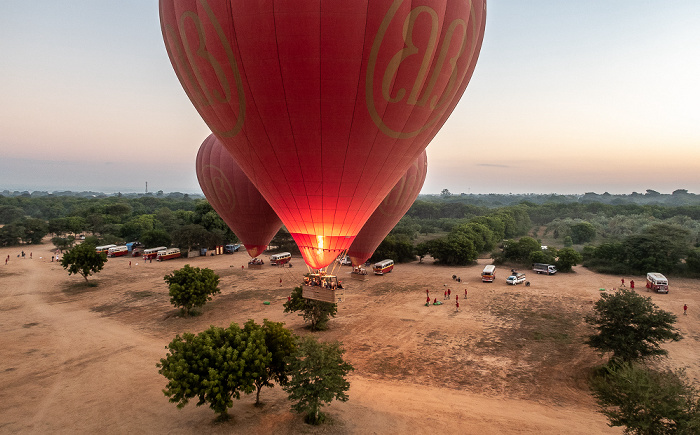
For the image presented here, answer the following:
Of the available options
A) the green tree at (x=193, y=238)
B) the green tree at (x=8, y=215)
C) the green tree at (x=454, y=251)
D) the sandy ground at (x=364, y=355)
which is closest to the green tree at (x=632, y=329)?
the sandy ground at (x=364, y=355)

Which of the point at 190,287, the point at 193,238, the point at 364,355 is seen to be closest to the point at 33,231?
the point at 193,238

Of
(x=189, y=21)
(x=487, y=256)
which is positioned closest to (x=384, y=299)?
(x=189, y=21)

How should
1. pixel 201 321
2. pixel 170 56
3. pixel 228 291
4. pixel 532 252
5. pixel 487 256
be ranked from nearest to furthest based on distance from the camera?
pixel 170 56 < pixel 201 321 < pixel 228 291 < pixel 532 252 < pixel 487 256

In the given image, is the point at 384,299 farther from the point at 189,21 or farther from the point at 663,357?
the point at 189,21

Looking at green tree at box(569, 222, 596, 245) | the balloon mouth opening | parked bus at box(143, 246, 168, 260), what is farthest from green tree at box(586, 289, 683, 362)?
green tree at box(569, 222, 596, 245)

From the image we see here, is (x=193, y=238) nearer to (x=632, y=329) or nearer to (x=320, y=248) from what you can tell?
(x=320, y=248)

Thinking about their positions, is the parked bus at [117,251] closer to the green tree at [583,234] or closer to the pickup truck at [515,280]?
the pickup truck at [515,280]
